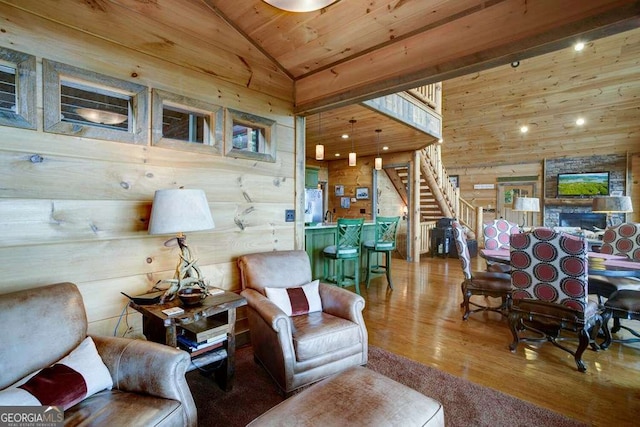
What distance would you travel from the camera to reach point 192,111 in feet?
8.01

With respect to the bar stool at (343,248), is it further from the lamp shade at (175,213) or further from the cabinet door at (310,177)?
the cabinet door at (310,177)

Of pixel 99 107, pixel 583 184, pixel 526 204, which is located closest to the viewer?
pixel 99 107

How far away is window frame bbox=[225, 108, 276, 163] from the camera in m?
2.62

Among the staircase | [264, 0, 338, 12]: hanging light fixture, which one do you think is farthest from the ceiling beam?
the staircase

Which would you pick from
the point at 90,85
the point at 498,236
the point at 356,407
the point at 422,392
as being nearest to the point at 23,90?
the point at 90,85

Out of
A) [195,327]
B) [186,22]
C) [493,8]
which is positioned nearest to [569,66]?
[493,8]

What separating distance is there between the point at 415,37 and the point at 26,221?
2737 millimetres

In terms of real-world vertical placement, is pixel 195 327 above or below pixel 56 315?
below

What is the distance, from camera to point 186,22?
7.62 ft

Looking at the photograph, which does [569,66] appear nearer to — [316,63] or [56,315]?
[316,63]

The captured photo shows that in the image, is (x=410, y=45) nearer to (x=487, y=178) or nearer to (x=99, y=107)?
(x=99, y=107)

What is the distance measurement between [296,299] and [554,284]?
2089 millimetres

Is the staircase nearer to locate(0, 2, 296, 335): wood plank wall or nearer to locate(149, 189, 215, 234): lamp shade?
locate(0, 2, 296, 335): wood plank wall

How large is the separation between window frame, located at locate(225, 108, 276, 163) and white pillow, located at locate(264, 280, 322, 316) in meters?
1.20
